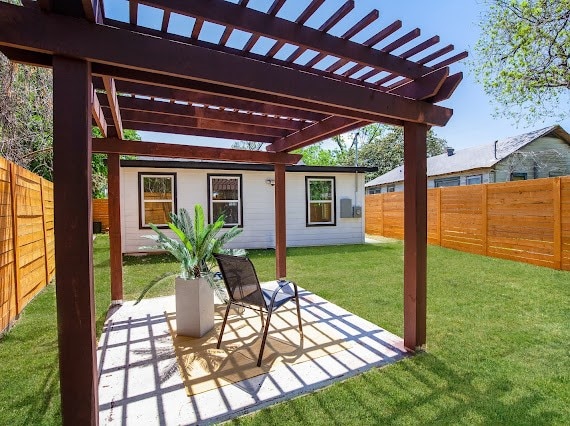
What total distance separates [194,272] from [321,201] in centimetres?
794

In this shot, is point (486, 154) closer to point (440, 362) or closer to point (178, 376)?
point (440, 362)

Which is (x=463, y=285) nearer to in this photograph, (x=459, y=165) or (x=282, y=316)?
(x=282, y=316)

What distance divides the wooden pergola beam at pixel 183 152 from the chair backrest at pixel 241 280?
213 centimetres

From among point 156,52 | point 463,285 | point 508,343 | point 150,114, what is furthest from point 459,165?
point 156,52

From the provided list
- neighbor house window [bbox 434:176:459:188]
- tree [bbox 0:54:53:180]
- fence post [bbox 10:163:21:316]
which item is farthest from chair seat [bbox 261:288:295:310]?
neighbor house window [bbox 434:176:459:188]

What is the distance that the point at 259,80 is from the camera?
2.06m

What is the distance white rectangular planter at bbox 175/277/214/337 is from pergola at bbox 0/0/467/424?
153 centimetres

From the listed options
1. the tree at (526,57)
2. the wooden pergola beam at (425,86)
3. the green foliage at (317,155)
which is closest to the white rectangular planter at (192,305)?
the wooden pergola beam at (425,86)

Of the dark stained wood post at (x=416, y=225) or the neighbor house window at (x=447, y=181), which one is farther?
the neighbor house window at (x=447, y=181)

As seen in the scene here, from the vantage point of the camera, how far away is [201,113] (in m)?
3.70

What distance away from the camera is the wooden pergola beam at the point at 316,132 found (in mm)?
3564

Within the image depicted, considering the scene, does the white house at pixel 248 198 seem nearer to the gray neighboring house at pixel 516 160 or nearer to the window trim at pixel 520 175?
the gray neighboring house at pixel 516 160

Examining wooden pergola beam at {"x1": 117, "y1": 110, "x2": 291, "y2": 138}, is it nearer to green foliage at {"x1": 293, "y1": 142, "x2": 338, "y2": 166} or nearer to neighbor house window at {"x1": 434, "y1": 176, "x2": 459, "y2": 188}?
neighbor house window at {"x1": 434, "y1": 176, "x2": 459, "y2": 188}

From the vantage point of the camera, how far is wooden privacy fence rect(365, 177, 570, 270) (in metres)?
6.32
